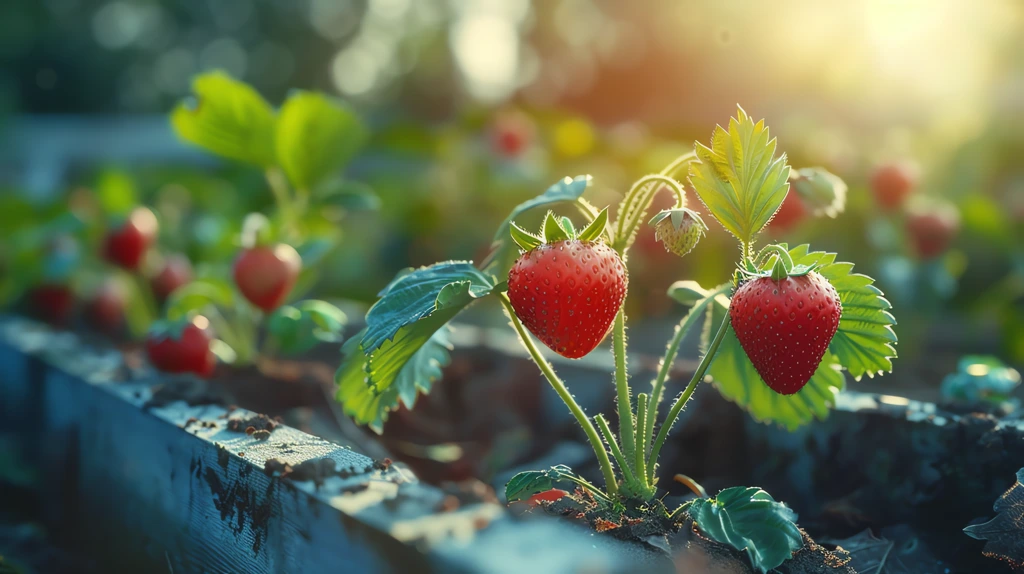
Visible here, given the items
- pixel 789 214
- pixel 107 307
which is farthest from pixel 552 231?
pixel 107 307

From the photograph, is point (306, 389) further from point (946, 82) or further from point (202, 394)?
point (946, 82)

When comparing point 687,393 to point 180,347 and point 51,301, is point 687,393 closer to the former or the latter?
point 180,347

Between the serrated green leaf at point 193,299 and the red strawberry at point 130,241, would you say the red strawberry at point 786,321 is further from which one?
the red strawberry at point 130,241

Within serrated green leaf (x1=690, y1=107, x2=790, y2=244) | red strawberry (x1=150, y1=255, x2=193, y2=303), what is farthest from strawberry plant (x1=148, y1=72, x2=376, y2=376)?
serrated green leaf (x1=690, y1=107, x2=790, y2=244)

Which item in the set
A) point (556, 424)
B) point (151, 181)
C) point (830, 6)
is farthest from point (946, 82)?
point (151, 181)

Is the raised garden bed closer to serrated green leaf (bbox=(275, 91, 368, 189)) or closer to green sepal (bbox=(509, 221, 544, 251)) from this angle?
green sepal (bbox=(509, 221, 544, 251))

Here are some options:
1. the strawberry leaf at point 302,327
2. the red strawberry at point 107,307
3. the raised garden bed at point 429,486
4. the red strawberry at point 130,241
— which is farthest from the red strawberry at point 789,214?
the red strawberry at point 107,307
